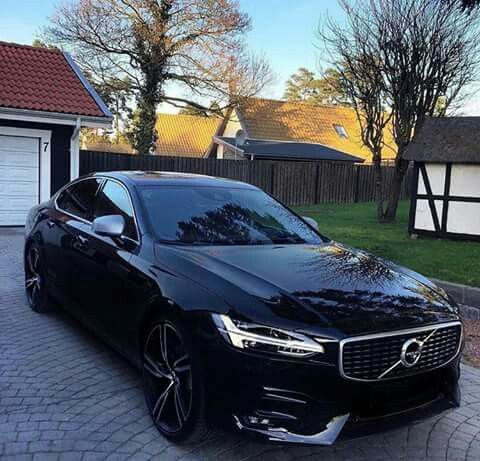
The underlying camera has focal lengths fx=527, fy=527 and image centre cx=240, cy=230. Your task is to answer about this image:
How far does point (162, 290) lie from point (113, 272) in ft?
2.61

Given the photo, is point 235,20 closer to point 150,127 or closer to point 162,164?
point 150,127

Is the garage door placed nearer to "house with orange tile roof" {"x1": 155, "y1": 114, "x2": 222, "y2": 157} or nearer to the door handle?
the door handle

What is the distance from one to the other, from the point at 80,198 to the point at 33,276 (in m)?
1.30

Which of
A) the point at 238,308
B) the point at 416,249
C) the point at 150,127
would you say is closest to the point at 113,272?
the point at 238,308

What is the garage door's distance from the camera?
39.3 ft

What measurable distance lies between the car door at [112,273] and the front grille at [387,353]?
5.15 ft

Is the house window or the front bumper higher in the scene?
the house window

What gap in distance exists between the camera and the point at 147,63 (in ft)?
82.8

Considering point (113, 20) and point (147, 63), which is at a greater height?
point (113, 20)

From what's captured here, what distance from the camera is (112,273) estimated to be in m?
3.88

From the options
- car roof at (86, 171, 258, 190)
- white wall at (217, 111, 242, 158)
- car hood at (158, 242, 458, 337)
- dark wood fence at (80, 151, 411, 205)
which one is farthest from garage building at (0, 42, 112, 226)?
white wall at (217, 111, 242, 158)

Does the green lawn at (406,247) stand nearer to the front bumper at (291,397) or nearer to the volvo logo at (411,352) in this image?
the volvo logo at (411,352)

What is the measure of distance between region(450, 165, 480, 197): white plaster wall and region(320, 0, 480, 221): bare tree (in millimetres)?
3204

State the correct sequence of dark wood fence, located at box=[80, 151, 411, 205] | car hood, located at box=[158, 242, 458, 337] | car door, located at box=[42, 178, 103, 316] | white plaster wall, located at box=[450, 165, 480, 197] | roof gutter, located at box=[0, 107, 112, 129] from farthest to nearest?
dark wood fence, located at box=[80, 151, 411, 205] < roof gutter, located at box=[0, 107, 112, 129] < white plaster wall, located at box=[450, 165, 480, 197] < car door, located at box=[42, 178, 103, 316] < car hood, located at box=[158, 242, 458, 337]
